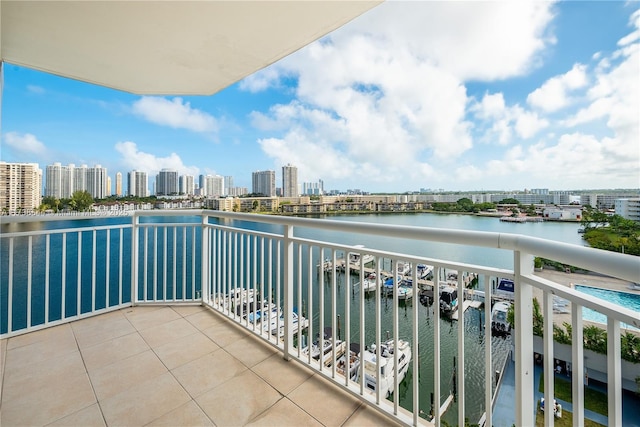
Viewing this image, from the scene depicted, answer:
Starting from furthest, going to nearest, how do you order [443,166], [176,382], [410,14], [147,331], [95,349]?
[443,166]
[410,14]
[147,331]
[95,349]
[176,382]

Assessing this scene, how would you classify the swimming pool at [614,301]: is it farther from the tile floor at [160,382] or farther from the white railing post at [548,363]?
the tile floor at [160,382]

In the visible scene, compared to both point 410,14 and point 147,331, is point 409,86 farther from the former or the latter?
point 147,331

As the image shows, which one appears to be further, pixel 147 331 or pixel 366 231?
pixel 147 331

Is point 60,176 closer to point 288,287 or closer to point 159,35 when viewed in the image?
point 159,35

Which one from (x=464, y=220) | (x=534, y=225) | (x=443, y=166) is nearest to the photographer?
(x=534, y=225)

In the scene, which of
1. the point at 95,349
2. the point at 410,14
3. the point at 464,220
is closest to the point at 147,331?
the point at 95,349

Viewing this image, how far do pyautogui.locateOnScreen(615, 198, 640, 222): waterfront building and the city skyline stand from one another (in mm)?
706

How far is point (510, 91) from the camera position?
988 cm

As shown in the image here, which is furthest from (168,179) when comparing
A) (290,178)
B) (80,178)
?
(290,178)

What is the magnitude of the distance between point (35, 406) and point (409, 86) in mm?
14089

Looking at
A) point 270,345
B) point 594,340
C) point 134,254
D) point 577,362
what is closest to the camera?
point 577,362

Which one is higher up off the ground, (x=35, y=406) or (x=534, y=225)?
(x=534, y=225)

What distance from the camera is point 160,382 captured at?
1803mm

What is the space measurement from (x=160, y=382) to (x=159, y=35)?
99.6 inches
